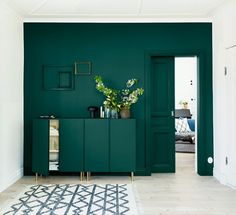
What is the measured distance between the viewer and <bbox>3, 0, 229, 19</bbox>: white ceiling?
4.48 m

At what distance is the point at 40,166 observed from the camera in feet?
16.1

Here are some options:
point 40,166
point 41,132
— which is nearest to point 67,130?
point 41,132

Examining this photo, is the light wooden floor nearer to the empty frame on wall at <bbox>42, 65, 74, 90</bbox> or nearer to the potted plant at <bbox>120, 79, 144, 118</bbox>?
the potted plant at <bbox>120, 79, 144, 118</bbox>

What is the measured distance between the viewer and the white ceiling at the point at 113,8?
14.7ft

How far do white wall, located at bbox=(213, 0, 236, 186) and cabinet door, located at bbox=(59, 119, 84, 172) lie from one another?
2.22 meters

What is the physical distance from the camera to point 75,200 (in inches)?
153

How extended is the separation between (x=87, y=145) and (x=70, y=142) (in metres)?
0.28

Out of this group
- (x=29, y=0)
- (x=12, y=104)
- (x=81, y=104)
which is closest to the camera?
(x=29, y=0)

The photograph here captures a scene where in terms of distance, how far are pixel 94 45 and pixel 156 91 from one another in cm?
136

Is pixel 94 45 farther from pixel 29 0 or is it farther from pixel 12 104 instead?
pixel 12 104

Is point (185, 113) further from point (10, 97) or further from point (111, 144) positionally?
point (10, 97)

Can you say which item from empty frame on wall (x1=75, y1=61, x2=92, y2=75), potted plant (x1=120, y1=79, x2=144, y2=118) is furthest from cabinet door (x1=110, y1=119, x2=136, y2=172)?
empty frame on wall (x1=75, y1=61, x2=92, y2=75)

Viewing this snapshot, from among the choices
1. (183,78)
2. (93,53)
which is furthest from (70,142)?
(183,78)

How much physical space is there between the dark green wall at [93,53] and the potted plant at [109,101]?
0.96 feet
